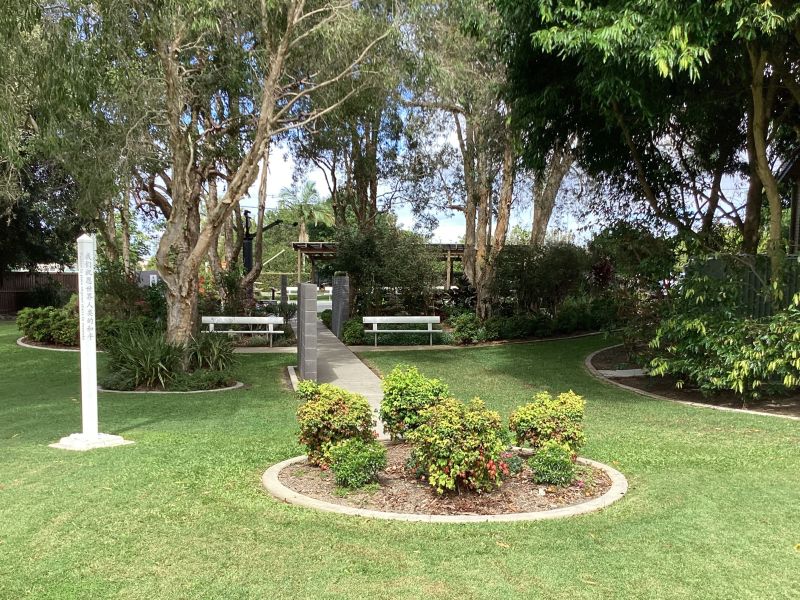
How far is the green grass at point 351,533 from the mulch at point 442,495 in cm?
29

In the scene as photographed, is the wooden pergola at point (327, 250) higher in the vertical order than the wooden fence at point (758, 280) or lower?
higher

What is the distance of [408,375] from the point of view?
6133 mm

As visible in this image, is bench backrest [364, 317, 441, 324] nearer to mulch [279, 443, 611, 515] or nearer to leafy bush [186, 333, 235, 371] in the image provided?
leafy bush [186, 333, 235, 371]

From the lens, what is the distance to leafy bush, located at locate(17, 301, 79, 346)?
18.3 m

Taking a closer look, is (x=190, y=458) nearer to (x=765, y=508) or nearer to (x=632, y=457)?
(x=632, y=457)

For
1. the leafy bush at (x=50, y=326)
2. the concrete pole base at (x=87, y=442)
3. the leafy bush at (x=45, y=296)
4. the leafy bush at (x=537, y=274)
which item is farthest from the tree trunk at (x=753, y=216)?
the leafy bush at (x=45, y=296)

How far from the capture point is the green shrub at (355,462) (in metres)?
5.20

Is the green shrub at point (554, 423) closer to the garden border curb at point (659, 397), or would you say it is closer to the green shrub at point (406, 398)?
the green shrub at point (406, 398)

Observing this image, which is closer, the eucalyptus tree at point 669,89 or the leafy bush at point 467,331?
the eucalyptus tree at point 669,89

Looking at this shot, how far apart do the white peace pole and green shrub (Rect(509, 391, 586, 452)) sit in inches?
168

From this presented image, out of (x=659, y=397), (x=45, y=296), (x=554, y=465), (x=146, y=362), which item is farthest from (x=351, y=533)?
(x=45, y=296)

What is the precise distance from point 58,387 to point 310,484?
8626 millimetres

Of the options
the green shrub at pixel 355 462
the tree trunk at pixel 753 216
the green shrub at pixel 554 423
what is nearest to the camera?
the green shrub at pixel 355 462

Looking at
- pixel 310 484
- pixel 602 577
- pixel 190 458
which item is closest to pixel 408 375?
pixel 310 484
